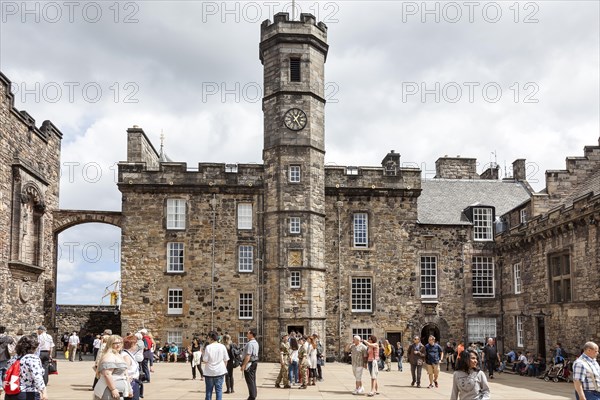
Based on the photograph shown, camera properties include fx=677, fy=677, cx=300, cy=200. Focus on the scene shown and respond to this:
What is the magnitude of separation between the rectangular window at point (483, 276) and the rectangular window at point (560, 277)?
6346 millimetres

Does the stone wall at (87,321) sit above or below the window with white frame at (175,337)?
above

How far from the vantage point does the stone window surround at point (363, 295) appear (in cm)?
3180

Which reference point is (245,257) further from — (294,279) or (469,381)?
(469,381)

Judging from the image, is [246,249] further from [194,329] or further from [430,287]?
[430,287]

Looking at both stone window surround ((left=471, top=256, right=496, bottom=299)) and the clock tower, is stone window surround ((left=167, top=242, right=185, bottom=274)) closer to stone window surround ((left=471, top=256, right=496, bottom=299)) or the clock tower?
the clock tower

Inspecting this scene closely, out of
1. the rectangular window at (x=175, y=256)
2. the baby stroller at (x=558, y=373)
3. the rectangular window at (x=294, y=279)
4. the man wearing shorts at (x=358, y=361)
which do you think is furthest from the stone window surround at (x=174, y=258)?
the baby stroller at (x=558, y=373)

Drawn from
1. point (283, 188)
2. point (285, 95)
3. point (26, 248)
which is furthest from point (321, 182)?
point (26, 248)

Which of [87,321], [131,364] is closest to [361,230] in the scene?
[87,321]

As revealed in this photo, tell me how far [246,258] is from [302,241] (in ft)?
9.73

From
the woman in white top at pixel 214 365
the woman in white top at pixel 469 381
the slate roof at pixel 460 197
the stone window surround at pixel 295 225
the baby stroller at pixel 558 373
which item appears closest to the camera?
the woman in white top at pixel 469 381

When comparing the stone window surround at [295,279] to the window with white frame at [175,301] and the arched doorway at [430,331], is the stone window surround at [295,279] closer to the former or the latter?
→ the window with white frame at [175,301]

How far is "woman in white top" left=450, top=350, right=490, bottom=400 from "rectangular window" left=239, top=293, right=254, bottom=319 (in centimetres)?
2367

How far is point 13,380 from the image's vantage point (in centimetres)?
848

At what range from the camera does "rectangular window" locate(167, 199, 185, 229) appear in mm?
31484
